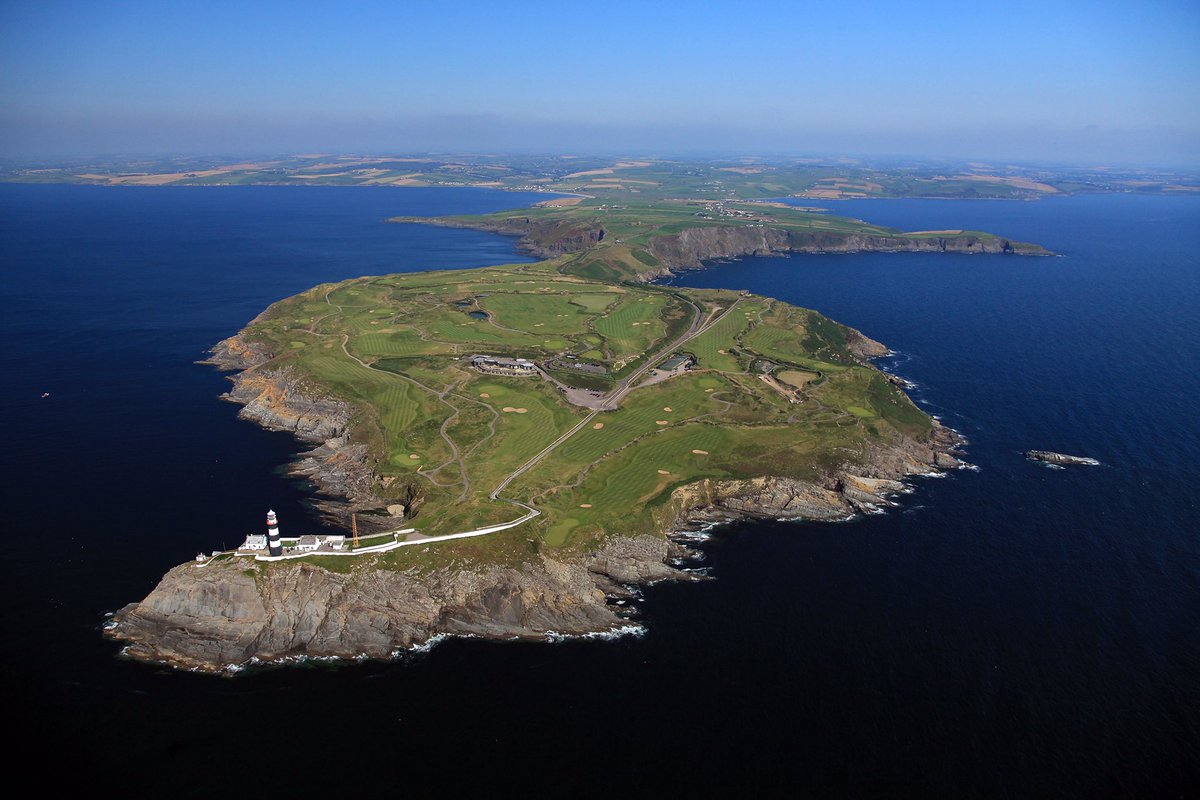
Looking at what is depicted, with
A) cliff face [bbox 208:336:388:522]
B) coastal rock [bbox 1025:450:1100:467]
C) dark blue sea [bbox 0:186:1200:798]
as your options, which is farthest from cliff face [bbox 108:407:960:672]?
coastal rock [bbox 1025:450:1100:467]

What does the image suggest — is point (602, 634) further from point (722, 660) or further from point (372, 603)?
point (372, 603)

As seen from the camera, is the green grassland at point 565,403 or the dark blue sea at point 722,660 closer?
the dark blue sea at point 722,660

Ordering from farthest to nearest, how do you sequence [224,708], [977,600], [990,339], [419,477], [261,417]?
[990,339] → [261,417] → [419,477] → [977,600] → [224,708]

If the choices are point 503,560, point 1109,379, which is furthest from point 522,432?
point 1109,379

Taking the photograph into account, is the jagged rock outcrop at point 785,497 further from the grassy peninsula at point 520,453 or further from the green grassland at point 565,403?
the green grassland at point 565,403

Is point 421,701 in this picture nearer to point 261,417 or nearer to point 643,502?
point 643,502

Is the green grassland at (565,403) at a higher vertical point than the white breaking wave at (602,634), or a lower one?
higher

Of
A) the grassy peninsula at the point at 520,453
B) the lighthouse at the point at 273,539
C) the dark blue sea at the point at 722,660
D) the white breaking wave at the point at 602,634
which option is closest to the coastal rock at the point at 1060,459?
the dark blue sea at the point at 722,660
